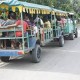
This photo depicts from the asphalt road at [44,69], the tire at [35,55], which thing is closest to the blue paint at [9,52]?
the asphalt road at [44,69]

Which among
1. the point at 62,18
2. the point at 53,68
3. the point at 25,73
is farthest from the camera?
the point at 62,18

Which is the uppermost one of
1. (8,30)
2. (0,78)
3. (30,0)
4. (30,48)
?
(30,0)

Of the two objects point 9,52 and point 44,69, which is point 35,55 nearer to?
point 44,69

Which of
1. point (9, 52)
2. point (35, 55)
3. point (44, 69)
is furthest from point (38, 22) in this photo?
point (44, 69)

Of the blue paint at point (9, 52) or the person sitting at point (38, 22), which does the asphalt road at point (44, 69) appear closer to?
the blue paint at point (9, 52)

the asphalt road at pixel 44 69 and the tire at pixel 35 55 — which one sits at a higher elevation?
the tire at pixel 35 55

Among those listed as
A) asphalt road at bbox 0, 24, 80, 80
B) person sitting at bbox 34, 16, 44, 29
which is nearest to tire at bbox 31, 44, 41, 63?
asphalt road at bbox 0, 24, 80, 80

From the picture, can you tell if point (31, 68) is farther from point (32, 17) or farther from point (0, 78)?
point (32, 17)

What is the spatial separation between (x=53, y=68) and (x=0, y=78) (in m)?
2.10

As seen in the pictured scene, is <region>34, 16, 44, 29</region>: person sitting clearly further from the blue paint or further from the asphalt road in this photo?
the blue paint

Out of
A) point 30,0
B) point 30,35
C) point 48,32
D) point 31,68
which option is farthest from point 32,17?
point 30,0

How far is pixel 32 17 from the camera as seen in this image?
11.8 metres

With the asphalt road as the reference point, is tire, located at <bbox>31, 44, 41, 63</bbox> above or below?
above

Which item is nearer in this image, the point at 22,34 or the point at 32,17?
the point at 22,34
